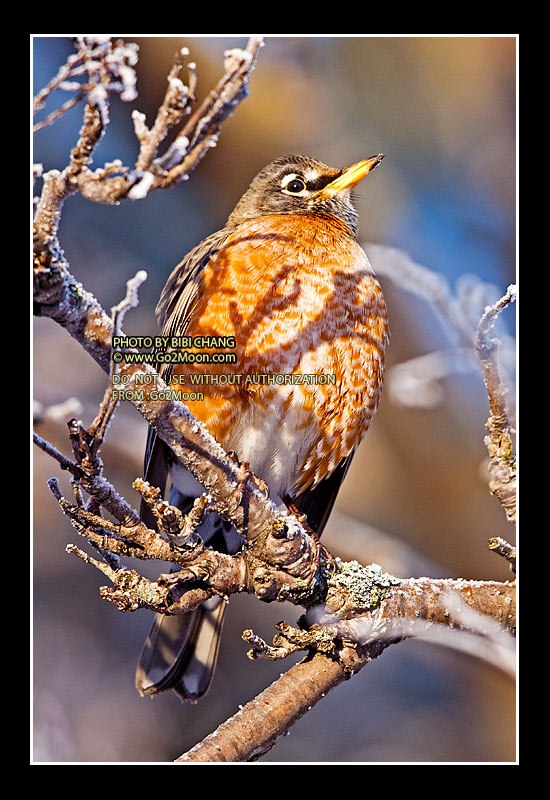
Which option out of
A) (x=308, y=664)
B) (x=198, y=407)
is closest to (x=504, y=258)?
(x=198, y=407)

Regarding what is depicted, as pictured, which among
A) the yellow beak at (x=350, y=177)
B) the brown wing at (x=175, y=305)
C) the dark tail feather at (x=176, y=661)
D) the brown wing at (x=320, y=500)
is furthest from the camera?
the brown wing at (x=320, y=500)

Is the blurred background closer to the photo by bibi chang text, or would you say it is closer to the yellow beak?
the yellow beak

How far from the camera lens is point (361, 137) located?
11.8ft

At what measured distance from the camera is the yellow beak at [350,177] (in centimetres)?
360

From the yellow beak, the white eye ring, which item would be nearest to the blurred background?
the yellow beak

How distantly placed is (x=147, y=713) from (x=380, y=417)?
5.94 feet

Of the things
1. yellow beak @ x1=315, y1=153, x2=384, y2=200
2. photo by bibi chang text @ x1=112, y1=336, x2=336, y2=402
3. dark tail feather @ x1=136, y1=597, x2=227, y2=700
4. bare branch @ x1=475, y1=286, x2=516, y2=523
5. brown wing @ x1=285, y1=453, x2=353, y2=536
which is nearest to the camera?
bare branch @ x1=475, y1=286, x2=516, y2=523

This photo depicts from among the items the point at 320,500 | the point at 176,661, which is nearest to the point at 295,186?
the point at 320,500

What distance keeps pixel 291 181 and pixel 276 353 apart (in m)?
1.17

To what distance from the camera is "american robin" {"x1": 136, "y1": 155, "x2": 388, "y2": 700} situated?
3.26 meters

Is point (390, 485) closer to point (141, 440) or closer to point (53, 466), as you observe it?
point (141, 440)

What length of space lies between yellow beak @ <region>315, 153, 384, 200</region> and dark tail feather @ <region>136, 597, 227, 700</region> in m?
2.20

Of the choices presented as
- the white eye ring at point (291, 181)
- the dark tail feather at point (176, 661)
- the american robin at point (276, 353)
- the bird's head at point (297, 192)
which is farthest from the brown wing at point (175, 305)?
the dark tail feather at point (176, 661)

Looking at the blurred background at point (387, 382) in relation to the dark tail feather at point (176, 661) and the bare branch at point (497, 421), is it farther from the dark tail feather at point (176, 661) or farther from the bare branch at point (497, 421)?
the bare branch at point (497, 421)
